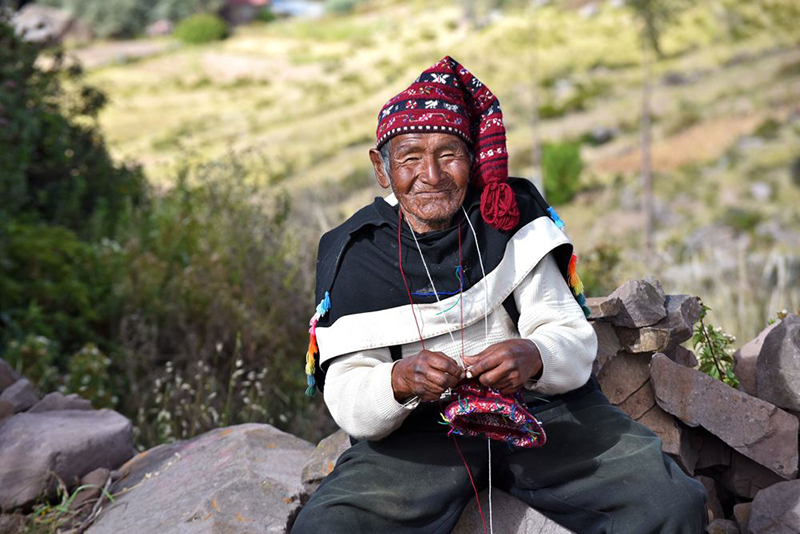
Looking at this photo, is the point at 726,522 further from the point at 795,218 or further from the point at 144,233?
the point at 795,218

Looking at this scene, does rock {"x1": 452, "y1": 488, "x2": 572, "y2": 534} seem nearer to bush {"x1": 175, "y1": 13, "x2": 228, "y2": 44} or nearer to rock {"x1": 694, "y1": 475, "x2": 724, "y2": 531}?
rock {"x1": 694, "y1": 475, "x2": 724, "y2": 531}

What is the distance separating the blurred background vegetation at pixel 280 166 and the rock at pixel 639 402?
2189mm

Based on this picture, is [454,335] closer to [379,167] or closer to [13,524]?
[379,167]

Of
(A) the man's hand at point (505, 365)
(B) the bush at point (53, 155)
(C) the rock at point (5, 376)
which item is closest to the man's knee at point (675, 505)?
Result: (A) the man's hand at point (505, 365)

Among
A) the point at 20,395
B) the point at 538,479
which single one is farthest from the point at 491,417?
the point at 20,395

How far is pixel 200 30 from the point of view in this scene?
2238 inches

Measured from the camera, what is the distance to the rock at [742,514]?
3143 mm

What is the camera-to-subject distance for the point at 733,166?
21641 millimetres

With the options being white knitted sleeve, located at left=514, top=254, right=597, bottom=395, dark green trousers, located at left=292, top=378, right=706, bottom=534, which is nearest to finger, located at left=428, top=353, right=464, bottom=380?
white knitted sleeve, located at left=514, top=254, right=597, bottom=395

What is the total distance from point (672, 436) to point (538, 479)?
0.80 metres

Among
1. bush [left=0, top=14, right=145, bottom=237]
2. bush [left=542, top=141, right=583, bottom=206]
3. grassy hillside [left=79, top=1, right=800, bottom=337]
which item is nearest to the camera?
bush [left=0, top=14, right=145, bottom=237]

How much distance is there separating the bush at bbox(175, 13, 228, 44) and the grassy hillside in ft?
3.59

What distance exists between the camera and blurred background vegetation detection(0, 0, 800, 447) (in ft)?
19.1

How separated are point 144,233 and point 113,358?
188 cm
